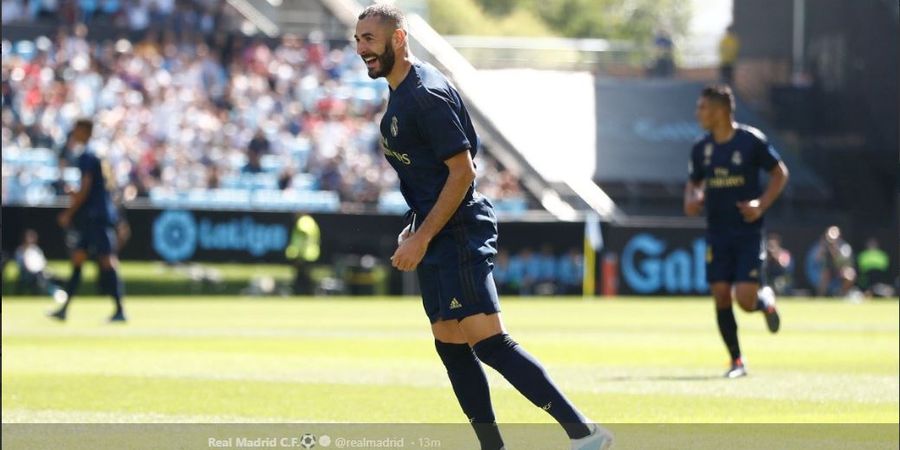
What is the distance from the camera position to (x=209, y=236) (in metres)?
32.7

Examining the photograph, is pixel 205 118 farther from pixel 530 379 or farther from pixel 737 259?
pixel 530 379

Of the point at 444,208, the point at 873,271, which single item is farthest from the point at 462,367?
the point at 873,271

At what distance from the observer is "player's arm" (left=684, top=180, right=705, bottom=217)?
46.3 feet

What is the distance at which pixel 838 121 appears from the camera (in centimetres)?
4619

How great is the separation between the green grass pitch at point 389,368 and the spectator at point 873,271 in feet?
44.3

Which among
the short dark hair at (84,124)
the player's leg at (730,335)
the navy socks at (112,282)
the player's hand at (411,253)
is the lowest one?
the player's leg at (730,335)

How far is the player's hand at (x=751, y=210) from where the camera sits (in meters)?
13.8

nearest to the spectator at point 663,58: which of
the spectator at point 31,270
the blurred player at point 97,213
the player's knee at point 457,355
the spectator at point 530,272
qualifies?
the spectator at point 530,272

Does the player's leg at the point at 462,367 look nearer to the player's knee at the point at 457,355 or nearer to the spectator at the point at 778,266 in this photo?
the player's knee at the point at 457,355

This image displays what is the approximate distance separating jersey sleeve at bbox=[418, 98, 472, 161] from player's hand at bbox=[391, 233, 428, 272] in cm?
37

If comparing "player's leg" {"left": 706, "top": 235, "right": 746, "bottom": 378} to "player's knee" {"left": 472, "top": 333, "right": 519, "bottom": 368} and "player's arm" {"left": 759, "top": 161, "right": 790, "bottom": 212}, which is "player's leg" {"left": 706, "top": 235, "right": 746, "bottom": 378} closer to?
"player's arm" {"left": 759, "top": 161, "right": 790, "bottom": 212}

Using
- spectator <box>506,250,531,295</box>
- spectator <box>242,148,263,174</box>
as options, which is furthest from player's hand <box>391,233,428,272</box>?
spectator <box>242,148,263,174</box>
